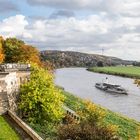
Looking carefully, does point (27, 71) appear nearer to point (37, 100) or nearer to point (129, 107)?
point (37, 100)

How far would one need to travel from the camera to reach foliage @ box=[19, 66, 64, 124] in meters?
39.8

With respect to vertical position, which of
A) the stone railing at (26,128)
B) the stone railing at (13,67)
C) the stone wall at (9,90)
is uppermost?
the stone railing at (13,67)

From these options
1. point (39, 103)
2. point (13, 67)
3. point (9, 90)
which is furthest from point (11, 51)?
point (9, 90)

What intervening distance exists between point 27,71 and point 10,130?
12.1 metres

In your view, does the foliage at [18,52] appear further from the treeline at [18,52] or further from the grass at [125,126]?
the grass at [125,126]

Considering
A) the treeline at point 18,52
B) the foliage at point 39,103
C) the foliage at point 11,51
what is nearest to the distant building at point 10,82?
the foliage at point 39,103

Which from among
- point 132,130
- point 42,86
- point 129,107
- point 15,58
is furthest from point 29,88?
point 15,58

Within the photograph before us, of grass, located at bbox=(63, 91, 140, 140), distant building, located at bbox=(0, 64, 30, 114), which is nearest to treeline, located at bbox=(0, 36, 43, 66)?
grass, located at bbox=(63, 91, 140, 140)

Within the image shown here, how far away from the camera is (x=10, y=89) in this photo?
39531 mm

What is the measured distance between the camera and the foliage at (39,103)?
39750 mm

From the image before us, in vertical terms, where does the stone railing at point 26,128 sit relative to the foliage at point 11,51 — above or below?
below

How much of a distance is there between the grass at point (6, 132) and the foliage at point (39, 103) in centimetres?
571

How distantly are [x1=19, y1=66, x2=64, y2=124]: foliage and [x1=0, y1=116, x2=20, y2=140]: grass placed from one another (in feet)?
18.7

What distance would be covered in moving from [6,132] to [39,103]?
31.7ft
